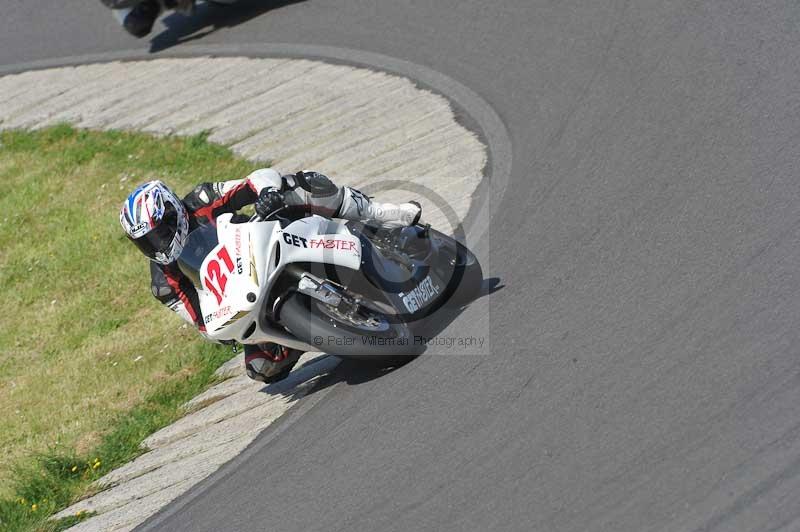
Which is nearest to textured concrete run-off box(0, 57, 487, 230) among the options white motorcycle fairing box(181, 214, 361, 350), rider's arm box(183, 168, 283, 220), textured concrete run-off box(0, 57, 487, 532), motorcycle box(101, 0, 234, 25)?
textured concrete run-off box(0, 57, 487, 532)

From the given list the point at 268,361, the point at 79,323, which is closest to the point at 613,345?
the point at 268,361

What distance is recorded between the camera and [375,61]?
12805 millimetres

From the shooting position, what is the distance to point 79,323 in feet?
35.7

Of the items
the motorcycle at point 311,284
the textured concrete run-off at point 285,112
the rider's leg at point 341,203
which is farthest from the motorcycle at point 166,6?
the motorcycle at point 311,284

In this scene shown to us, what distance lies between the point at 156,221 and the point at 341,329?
140 cm

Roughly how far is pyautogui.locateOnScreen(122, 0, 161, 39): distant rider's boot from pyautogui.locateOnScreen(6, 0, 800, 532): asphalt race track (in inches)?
236

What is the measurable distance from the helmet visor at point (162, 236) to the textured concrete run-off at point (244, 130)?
144 cm

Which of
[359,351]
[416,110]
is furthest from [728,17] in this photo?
[359,351]

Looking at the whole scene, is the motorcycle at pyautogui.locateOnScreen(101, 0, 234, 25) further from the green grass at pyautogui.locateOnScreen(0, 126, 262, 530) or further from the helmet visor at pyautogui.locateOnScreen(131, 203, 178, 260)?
the helmet visor at pyautogui.locateOnScreen(131, 203, 178, 260)

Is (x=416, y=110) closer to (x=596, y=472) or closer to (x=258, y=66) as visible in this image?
(x=258, y=66)

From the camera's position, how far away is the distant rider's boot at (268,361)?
7.58m

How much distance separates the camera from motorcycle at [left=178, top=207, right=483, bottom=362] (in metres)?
6.80

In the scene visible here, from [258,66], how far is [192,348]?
17.6 feet

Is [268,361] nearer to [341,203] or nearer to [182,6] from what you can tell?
[341,203]
